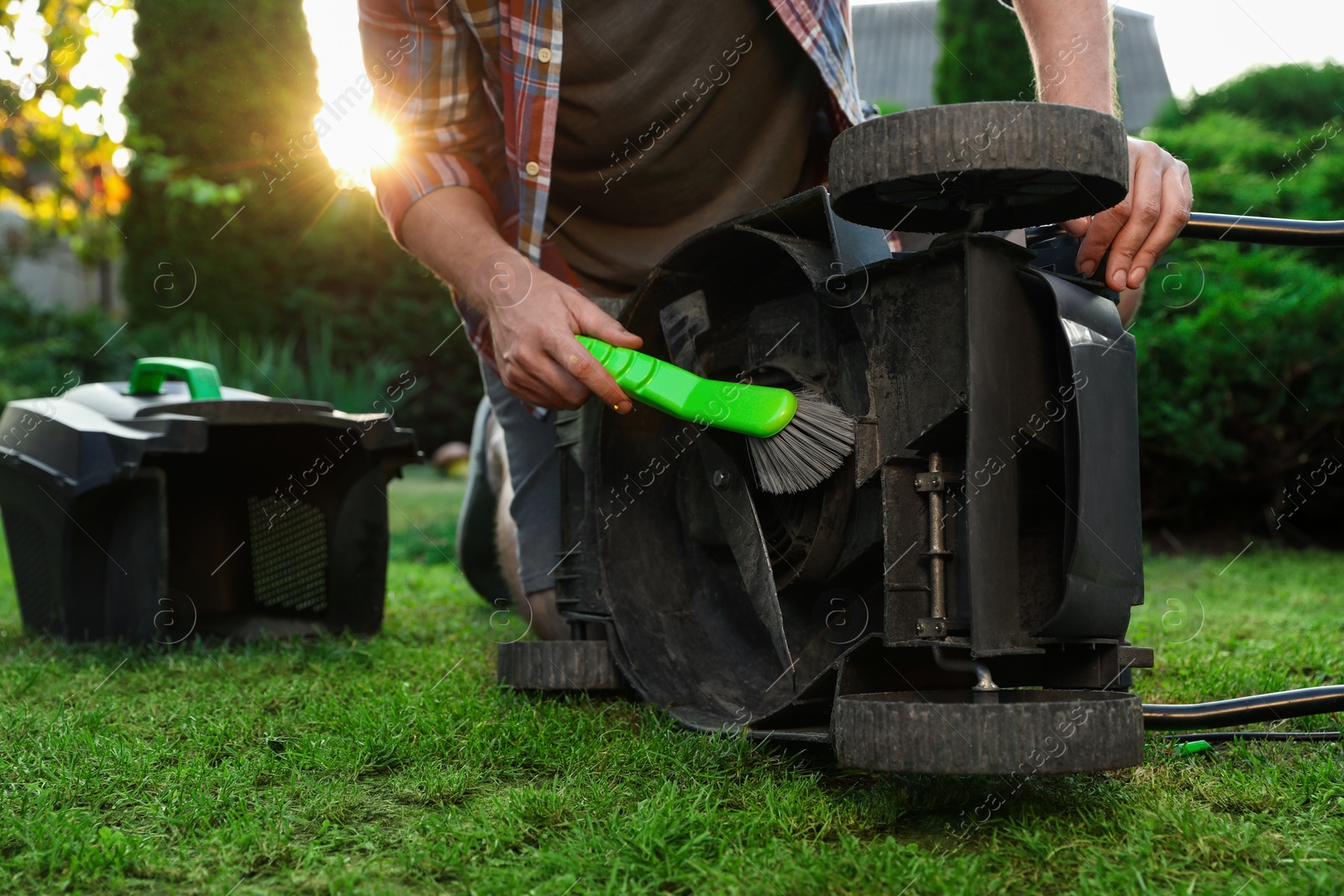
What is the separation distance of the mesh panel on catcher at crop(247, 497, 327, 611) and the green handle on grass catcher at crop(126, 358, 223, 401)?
0.27m

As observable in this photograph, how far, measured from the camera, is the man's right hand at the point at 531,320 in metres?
1.57

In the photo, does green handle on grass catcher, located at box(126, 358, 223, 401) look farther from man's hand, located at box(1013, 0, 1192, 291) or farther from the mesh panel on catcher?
man's hand, located at box(1013, 0, 1192, 291)

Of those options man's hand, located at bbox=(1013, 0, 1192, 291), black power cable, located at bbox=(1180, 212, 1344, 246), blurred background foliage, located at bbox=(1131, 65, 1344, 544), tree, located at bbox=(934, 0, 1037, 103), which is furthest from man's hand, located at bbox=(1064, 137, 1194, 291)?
tree, located at bbox=(934, 0, 1037, 103)

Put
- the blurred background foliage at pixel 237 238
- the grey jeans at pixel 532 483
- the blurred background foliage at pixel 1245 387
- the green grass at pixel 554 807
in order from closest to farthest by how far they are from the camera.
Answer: the green grass at pixel 554 807
the grey jeans at pixel 532 483
the blurred background foliage at pixel 1245 387
the blurred background foliage at pixel 237 238

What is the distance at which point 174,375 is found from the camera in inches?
96.6

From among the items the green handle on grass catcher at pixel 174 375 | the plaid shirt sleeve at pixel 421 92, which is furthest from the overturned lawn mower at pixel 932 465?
the green handle on grass catcher at pixel 174 375

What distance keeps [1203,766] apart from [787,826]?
596 mm

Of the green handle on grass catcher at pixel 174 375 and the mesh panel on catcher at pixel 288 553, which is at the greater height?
the green handle on grass catcher at pixel 174 375

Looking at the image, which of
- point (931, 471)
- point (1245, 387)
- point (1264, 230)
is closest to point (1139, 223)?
point (1264, 230)

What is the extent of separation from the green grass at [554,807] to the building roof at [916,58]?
670 inches

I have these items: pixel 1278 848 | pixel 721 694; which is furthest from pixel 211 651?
pixel 1278 848

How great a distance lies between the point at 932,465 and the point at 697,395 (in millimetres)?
390

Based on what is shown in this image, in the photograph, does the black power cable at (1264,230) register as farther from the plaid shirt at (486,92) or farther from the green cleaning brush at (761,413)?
the plaid shirt at (486,92)

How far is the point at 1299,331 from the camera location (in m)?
4.29
